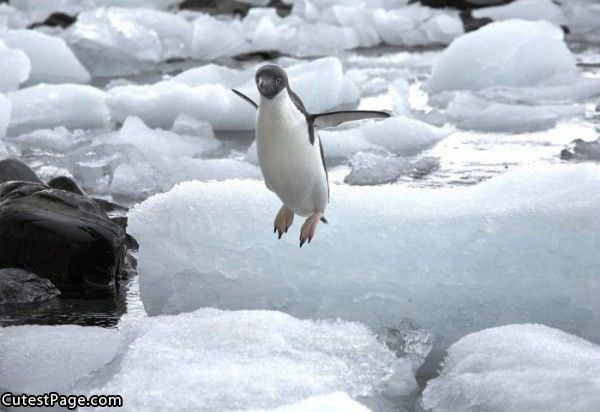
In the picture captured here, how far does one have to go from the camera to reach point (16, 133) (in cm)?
818

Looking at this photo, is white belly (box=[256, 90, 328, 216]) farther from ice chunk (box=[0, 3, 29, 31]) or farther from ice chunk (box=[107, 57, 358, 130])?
ice chunk (box=[0, 3, 29, 31])

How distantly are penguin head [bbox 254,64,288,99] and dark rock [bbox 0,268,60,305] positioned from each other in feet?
5.51

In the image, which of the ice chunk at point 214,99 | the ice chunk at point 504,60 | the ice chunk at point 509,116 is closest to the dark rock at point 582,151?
the ice chunk at point 509,116

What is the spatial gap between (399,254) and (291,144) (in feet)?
2.54

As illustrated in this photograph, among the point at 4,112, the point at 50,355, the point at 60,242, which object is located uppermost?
the point at 50,355

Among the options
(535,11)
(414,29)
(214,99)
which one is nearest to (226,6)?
(414,29)

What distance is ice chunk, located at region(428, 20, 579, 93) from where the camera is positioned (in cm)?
953

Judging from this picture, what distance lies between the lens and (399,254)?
149 inches

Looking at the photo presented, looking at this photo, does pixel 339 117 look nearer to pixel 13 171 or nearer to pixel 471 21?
pixel 13 171

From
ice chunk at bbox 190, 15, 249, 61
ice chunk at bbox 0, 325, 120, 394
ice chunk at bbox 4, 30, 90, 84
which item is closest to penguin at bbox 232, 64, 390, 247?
ice chunk at bbox 0, 325, 120, 394

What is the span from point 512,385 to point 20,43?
27.7 ft

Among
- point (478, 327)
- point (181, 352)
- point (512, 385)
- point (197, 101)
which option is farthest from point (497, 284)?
point (197, 101)

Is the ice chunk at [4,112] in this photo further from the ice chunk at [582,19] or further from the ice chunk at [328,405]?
the ice chunk at [582,19]

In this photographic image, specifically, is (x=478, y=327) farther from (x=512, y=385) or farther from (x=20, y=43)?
(x=20, y=43)
